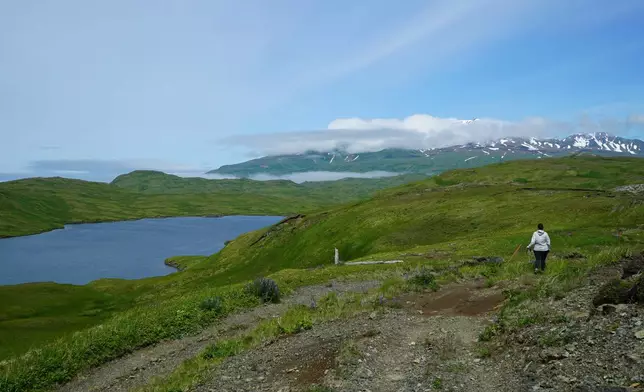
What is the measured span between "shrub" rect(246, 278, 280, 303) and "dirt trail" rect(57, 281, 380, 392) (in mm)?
2114

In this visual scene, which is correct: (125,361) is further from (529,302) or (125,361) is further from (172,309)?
(529,302)

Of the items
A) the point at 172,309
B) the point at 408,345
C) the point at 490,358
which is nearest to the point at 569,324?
Answer: the point at 490,358

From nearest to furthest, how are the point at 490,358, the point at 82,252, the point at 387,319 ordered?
the point at 490,358 < the point at 387,319 < the point at 82,252

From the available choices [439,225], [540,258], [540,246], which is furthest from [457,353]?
[439,225]

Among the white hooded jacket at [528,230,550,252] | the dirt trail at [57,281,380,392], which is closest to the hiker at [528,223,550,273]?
the white hooded jacket at [528,230,550,252]

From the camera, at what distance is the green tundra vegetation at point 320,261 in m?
24.1

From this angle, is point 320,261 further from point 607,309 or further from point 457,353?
point 607,309

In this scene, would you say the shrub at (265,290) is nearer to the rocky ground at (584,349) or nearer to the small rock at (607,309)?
the rocky ground at (584,349)

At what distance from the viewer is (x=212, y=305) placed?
28750 mm

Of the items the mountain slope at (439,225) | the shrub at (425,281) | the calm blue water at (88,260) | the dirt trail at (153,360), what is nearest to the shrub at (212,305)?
the dirt trail at (153,360)

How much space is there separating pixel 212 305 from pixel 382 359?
16997 millimetres

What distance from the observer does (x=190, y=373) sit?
16.5 metres

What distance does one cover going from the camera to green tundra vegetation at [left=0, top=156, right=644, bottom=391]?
947 inches

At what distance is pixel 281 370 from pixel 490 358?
6.95m
